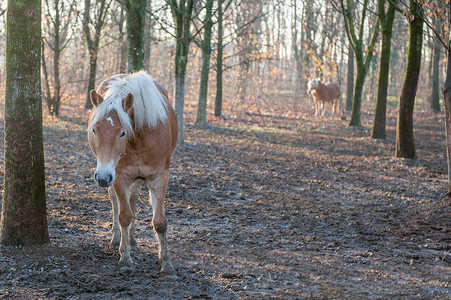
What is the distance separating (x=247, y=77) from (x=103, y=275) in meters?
27.2

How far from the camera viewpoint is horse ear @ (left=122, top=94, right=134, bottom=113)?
13.9ft

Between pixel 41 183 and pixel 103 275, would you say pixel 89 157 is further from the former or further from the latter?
pixel 103 275

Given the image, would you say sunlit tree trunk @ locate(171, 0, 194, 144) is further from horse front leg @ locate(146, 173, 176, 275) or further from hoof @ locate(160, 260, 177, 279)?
hoof @ locate(160, 260, 177, 279)

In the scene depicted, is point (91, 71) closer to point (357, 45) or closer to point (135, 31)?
point (357, 45)

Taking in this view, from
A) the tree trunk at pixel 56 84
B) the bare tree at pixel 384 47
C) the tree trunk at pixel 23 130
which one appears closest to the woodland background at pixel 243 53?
the tree trunk at pixel 56 84

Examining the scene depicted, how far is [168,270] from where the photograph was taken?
4453mm

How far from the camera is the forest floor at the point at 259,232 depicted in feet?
13.6

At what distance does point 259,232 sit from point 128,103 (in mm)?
2716

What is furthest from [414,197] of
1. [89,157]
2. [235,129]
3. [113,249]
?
[235,129]

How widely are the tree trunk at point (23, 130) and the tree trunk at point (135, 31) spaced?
188 inches

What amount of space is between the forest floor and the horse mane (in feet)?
4.74

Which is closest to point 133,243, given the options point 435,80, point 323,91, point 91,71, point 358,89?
point 358,89

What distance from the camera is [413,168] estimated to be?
420 inches

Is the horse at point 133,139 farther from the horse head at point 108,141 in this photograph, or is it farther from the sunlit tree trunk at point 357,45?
the sunlit tree trunk at point 357,45
